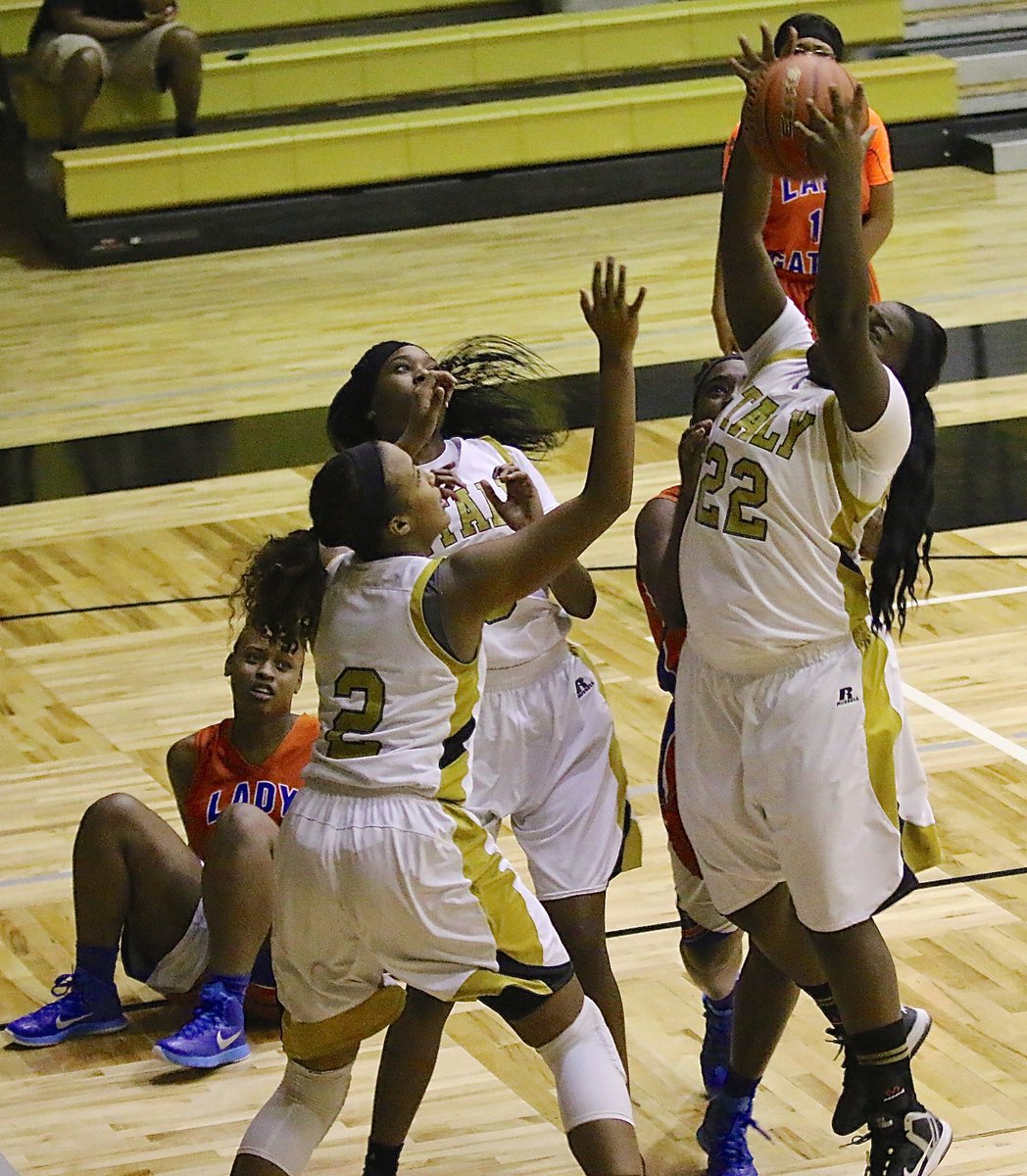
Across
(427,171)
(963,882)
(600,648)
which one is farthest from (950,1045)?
(427,171)

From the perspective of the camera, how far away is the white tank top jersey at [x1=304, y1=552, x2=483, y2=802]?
2.77m

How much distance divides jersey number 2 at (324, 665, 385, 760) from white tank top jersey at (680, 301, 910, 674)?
0.49 metres

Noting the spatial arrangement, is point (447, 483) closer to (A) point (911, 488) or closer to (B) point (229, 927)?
(A) point (911, 488)

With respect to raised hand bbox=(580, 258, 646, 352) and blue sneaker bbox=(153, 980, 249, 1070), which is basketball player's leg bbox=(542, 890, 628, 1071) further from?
raised hand bbox=(580, 258, 646, 352)

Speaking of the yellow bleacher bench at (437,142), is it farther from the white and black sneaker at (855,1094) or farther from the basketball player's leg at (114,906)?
the white and black sneaker at (855,1094)

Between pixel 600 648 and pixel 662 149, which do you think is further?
pixel 662 149

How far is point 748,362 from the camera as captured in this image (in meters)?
3.14

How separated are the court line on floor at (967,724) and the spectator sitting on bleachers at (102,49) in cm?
732

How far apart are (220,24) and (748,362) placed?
10.1 meters

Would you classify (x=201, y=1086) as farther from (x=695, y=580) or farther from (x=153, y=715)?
(x=153, y=715)

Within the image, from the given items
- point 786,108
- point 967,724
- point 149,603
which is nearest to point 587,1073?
point 786,108

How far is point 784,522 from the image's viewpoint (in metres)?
2.88

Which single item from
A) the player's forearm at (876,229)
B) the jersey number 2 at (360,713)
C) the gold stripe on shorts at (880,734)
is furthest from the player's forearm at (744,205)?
the player's forearm at (876,229)

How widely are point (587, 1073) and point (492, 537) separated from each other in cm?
87
